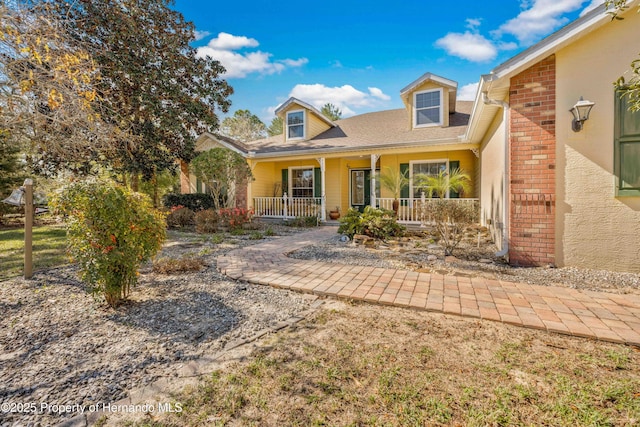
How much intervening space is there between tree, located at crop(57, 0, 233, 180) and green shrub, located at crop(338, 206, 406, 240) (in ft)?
26.1

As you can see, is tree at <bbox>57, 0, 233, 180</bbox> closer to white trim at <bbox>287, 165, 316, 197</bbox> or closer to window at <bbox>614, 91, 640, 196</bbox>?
white trim at <bbox>287, 165, 316, 197</bbox>

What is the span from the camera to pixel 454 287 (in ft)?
12.7

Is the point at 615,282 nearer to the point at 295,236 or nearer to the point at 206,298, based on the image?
the point at 206,298

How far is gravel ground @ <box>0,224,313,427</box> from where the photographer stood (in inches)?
80.9

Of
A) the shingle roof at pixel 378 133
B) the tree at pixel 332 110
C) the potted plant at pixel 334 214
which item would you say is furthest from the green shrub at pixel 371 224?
the tree at pixel 332 110

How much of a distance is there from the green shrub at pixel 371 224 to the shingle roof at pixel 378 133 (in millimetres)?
3234

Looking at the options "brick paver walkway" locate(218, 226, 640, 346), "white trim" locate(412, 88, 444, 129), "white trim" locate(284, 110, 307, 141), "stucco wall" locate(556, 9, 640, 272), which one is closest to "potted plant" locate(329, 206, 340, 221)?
"white trim" locate(284, 110, 307, 141)

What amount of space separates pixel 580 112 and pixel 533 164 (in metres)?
0.95

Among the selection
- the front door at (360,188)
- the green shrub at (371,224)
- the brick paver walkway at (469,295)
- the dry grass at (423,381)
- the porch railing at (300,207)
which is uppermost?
the front door at (360,188)

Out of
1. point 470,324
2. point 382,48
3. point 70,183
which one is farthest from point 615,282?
point 382,48

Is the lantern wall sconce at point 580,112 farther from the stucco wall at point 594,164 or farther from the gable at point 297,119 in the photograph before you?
the gable at point 297,119

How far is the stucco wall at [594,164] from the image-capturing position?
4.48m

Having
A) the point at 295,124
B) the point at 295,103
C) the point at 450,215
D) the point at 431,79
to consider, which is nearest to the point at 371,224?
the point at 450,215

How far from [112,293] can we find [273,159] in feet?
31.2
